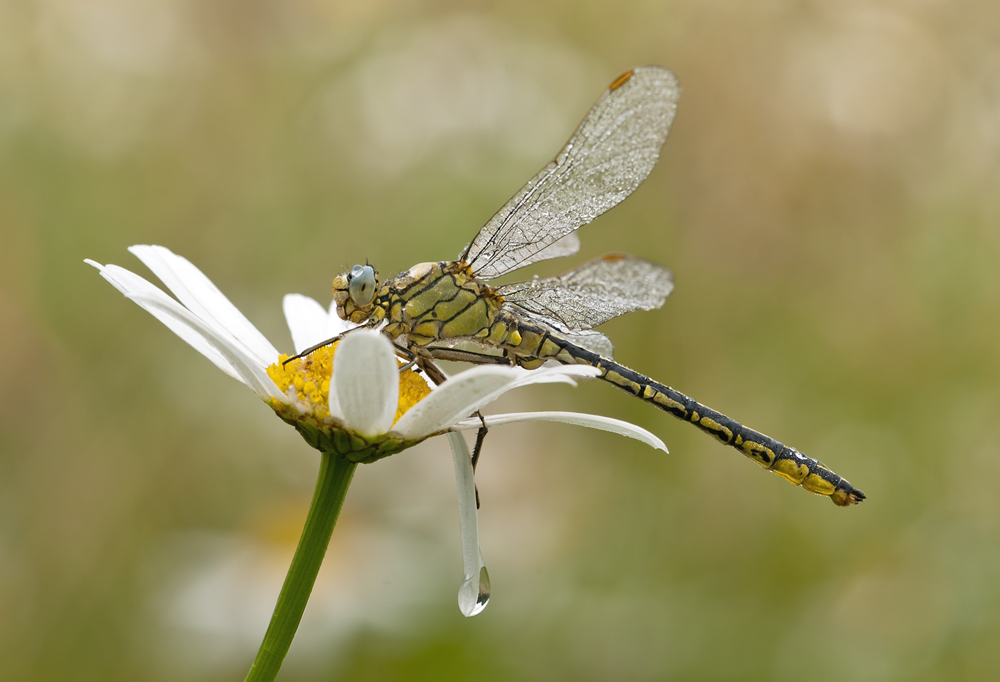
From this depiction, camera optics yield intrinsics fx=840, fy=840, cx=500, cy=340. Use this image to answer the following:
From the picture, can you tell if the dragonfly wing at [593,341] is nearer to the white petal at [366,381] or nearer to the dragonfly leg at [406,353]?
the dragonfly leg at [406,353]

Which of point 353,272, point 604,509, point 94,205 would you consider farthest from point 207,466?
point 353,272

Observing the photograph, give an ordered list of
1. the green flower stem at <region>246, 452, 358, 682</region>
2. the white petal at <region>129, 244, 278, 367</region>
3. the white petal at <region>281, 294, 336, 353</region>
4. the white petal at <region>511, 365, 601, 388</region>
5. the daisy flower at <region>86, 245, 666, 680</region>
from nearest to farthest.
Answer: the green flower stem at <region>246, 452, 358, 682</region> < the daisy flower at <region>86, 245, 666, 680</region> < the white petal at <region>511, 365, 601, 388</region> < the white petal at <region>129, 244, 278, 367</region> < the white petal at <region>281, 294, 336, 353</region>

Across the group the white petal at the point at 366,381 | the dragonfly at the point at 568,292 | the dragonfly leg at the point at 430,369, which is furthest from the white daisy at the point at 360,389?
the dragonfly at the point at 568,292

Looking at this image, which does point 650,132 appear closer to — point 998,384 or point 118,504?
point 998,384

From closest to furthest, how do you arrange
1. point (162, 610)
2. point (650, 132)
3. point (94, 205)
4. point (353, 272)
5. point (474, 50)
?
point (353, 272)
point (650, 132)
point (162, 610)
point (94, 205)
point (474, 50)

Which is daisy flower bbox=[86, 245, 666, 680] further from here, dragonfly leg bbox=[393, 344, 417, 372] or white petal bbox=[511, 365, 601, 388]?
dragonfly leg bbox=[393, 344, 417, 372]

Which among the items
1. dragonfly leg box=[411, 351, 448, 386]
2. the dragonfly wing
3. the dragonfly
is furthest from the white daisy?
the dragonfly wing

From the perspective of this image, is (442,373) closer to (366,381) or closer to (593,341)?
(593,341)
